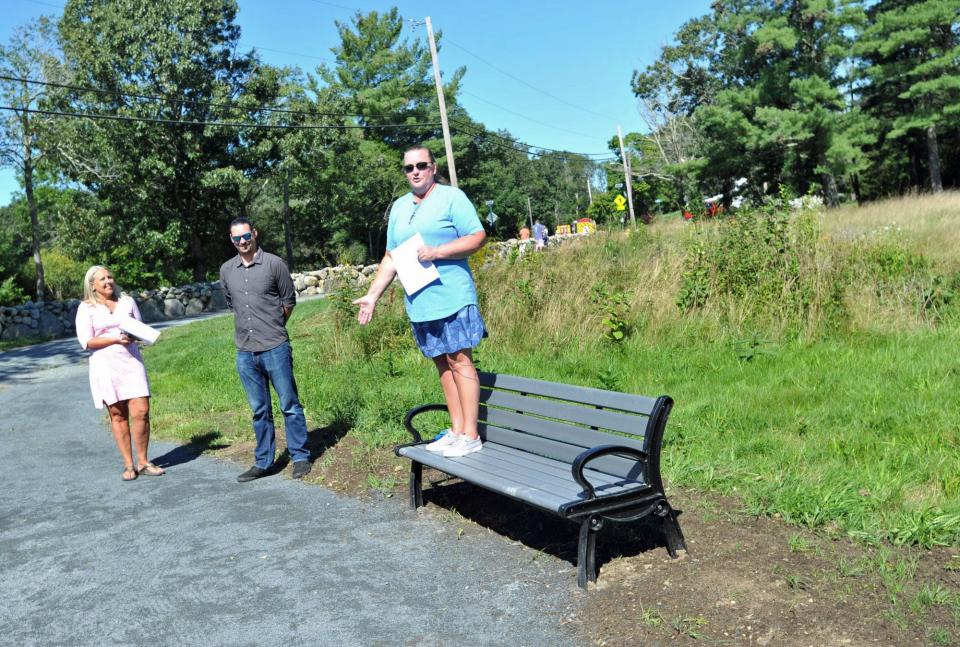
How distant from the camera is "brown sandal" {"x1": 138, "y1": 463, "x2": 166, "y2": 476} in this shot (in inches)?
268

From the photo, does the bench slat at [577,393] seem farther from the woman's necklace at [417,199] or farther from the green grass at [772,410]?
Result: the woman's necklace at [417,199]

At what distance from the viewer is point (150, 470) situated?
22.4 ft

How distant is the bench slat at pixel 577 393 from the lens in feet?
13.3

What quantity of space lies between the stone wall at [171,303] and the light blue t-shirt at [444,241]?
268 inches

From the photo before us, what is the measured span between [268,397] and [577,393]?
3.00 metres

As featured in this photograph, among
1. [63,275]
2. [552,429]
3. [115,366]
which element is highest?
[63,275]

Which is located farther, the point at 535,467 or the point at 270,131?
the point at 270,131

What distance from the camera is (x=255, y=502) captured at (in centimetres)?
583

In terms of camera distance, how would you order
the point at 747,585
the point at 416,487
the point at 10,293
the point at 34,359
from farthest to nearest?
the point at 10,293 → the point at 34,359 → the point at 416,487 → the point at 747,585

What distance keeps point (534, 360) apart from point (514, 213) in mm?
72824

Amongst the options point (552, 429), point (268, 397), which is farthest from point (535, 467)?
point (268, 397)

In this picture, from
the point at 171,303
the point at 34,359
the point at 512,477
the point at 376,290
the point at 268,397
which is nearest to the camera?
the point at 512,477

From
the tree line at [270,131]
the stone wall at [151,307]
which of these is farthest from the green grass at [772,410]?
the tree line at [270,131]

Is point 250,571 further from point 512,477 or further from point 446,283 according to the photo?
point 446,283
